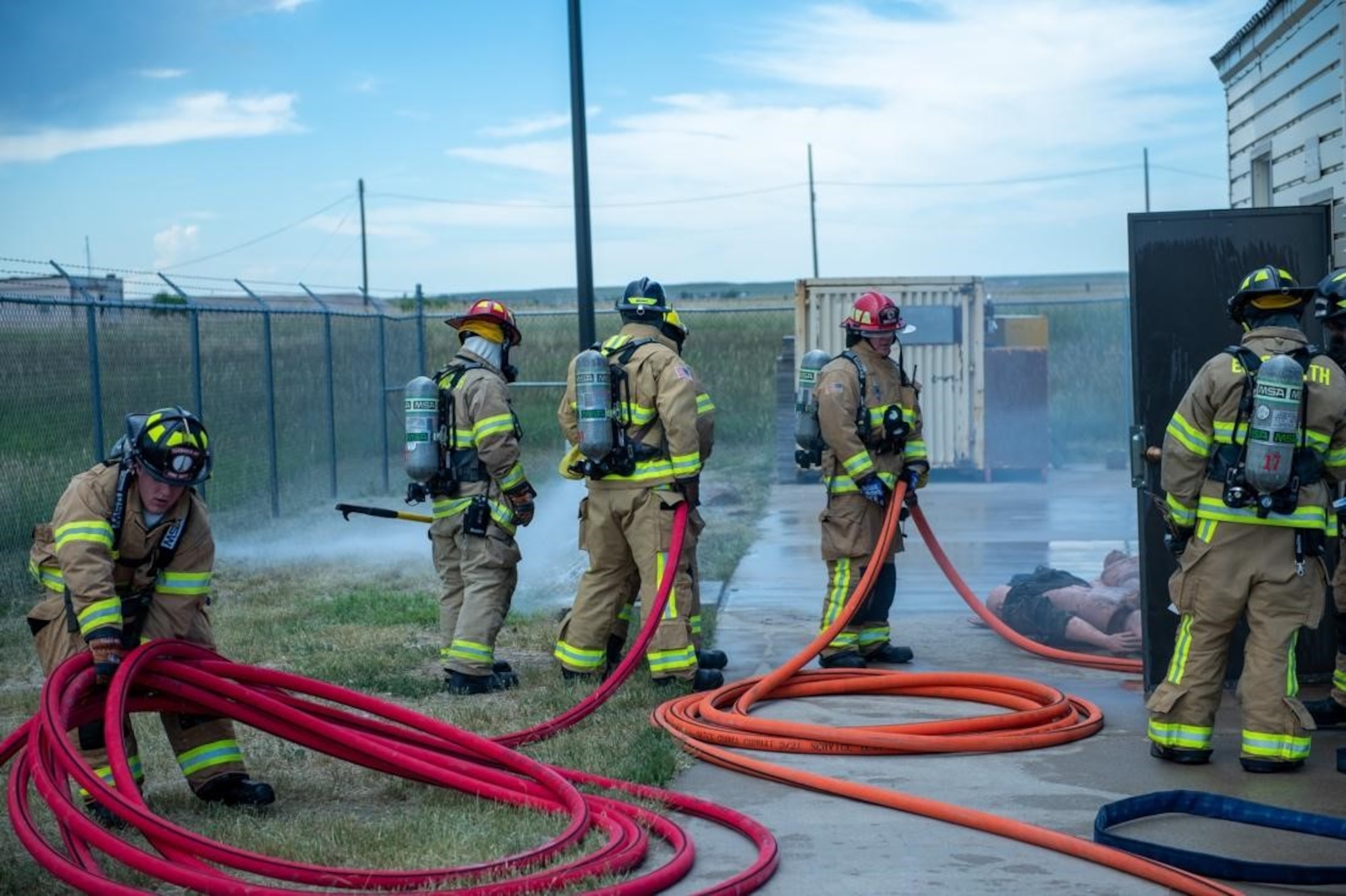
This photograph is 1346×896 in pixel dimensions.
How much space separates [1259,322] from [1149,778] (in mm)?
1767

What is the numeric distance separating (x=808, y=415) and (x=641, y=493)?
1177 millimetres

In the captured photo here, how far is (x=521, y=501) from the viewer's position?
740 cm

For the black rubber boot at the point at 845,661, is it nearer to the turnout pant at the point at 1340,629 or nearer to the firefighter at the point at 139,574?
the turnout pant at the point at 1340,629

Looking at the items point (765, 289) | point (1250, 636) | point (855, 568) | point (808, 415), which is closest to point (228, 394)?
point (808, 415)

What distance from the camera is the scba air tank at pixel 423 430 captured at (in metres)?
7.43

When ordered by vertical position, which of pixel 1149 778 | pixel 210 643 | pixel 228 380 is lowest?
pixel 1149 778

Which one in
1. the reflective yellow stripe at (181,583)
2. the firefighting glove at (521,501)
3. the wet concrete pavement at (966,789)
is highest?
the firefighting glove at (521,501)

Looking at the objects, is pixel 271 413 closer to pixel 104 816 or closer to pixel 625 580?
pixel 625 580

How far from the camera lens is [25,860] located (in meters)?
4.69

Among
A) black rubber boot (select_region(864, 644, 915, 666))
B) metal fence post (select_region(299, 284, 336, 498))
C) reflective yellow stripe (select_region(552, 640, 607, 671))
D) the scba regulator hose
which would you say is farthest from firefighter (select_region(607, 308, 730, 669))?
metal fence post (select_region(299, 284, 336, 498))

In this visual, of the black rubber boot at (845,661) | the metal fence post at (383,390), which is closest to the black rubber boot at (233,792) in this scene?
the black rubber boot at (845,661)

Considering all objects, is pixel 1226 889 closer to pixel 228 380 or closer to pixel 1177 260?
pixel 1177 260

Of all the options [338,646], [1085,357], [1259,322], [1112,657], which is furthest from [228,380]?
[1085,357]

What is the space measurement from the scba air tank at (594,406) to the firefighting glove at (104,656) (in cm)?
274
